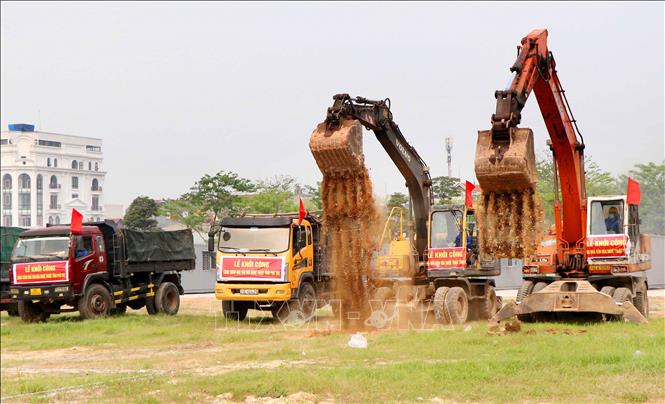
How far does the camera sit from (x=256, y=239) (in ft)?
78.6

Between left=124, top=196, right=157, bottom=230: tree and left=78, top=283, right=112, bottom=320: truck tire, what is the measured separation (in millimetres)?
54047

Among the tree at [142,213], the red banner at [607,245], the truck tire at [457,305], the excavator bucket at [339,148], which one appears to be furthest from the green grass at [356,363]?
the tree at [142,213]

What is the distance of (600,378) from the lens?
13.0 m

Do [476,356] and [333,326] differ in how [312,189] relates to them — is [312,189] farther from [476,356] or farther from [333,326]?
[476,356]

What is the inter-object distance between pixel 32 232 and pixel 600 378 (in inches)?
708

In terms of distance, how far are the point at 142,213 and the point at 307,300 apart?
192ft

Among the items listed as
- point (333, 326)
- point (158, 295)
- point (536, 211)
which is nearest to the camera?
point (536, 211)

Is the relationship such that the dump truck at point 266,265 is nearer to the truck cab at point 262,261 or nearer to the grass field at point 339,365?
the truck cab at point 262,261

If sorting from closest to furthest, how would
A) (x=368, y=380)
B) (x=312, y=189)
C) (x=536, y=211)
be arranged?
(x=368, y=380)
(x=536, y=211)
(x=312, y=189)

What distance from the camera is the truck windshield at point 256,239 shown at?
23.8 m

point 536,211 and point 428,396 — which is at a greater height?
point 536,211

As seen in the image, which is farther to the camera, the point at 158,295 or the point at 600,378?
the point at 158,295

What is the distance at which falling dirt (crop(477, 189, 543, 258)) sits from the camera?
17575 mm

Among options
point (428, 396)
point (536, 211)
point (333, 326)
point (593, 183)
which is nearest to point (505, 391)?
point (428, 396)
